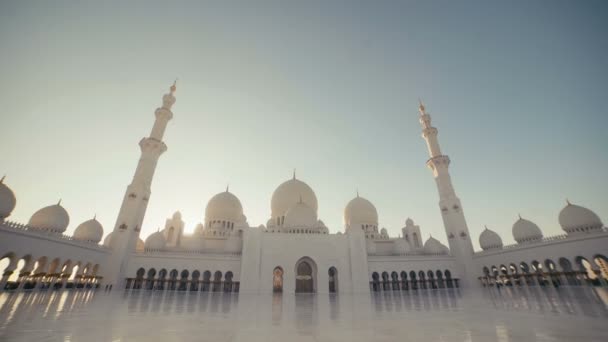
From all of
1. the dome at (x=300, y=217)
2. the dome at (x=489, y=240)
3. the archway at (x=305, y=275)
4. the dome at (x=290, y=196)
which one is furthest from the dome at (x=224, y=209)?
the dome at (x=489, y=240)

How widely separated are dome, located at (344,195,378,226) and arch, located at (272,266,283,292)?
12.5 metres

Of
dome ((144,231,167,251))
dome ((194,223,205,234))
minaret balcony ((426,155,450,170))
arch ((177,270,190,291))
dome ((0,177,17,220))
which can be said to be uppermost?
minaret balcony ((426,155,450,170))

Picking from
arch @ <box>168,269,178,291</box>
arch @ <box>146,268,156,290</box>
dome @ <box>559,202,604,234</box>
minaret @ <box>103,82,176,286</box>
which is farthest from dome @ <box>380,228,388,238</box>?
minaret @ <box>103,82,176,286</box>

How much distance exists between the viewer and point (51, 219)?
2162cm

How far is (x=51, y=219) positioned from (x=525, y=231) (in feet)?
139

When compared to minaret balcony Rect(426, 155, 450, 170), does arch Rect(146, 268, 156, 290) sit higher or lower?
lower

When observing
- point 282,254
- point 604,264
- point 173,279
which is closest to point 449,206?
point 604,264

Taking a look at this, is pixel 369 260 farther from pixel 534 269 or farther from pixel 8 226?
pixel 8 226

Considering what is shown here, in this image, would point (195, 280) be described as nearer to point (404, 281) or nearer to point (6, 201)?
point (6, 201)

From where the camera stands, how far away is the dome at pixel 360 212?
109ft

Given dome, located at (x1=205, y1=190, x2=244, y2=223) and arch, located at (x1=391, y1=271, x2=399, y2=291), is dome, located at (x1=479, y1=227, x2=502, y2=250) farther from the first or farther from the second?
dome, located at (x1=205, y1=190, x2=244, y2=223)

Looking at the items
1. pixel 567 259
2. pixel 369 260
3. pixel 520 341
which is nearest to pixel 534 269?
pixel 567 259

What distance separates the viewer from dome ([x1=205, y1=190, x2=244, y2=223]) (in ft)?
104

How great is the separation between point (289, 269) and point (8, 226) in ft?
60.8
